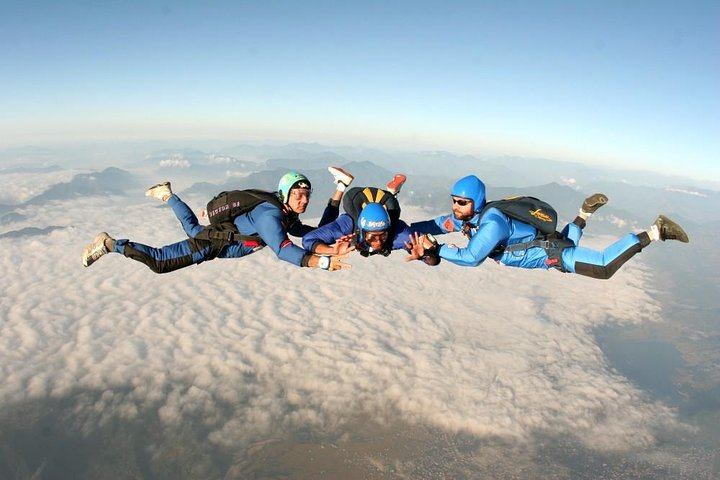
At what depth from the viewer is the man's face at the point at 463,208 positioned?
22.9 ft

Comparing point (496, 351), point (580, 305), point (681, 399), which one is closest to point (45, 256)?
point (496, 351)

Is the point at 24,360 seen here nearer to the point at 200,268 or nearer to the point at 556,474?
the point at 200,268

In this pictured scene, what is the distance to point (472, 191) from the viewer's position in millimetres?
6930

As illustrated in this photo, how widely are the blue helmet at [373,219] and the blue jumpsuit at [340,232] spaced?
0.70m

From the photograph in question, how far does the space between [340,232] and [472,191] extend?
8.65 feet

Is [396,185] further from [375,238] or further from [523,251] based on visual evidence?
[523,251]

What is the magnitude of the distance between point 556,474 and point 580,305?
7948cm

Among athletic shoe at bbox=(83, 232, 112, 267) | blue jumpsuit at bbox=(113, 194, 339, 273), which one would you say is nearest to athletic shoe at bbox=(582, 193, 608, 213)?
blue jumpsuit at bbox=(113, 194, 339, 273)

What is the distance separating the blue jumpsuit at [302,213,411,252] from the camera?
6.89m

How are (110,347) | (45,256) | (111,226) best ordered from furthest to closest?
(111,226) < (45,256) < (110,347)

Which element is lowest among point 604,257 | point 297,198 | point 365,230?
point 604,257

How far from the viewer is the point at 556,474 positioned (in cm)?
9200

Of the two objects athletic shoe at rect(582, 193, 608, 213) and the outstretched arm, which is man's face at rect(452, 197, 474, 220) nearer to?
the outstretched arm

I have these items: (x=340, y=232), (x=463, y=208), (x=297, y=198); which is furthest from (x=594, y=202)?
(x=297, y=198)
